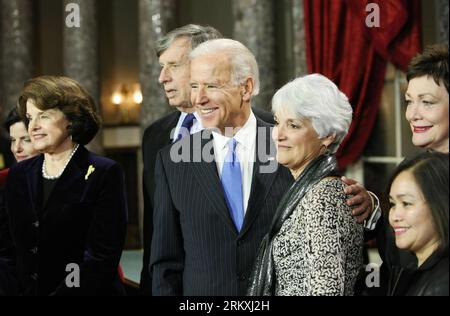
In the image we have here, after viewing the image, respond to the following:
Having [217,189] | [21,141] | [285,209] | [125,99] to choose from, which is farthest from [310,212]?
[125,99]

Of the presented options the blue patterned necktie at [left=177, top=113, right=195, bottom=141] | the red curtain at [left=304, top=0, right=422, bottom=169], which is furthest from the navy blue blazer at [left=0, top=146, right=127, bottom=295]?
the red curtain at [left=304, top=0, right=422, bottom=169]

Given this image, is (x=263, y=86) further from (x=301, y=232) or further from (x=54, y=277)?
(x=301, y=232)

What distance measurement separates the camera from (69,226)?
9.29ft

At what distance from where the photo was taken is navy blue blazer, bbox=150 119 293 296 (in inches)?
97.1

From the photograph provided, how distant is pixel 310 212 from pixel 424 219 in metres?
0.31

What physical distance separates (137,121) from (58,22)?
141 centimetres

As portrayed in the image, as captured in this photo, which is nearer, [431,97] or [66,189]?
[431,97]

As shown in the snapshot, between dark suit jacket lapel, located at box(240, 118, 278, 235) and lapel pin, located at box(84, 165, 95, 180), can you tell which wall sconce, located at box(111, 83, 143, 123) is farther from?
dark suit jacket lapel, located at box(240, 118, 278, 235)

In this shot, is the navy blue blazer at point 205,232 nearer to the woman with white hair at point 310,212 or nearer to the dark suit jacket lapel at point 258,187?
the dark suit jacket lapel at point 258,187

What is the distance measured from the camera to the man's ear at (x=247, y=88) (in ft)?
8.37

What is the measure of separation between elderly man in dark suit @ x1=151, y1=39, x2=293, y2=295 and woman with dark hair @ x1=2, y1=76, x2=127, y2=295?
1.19ft

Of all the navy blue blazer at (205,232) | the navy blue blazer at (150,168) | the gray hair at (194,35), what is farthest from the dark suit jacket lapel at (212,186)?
the gray hair at (194,35)

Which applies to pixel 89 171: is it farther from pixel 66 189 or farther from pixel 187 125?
pixel 187 125

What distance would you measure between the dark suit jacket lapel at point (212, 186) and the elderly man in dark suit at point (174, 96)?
0.51m
